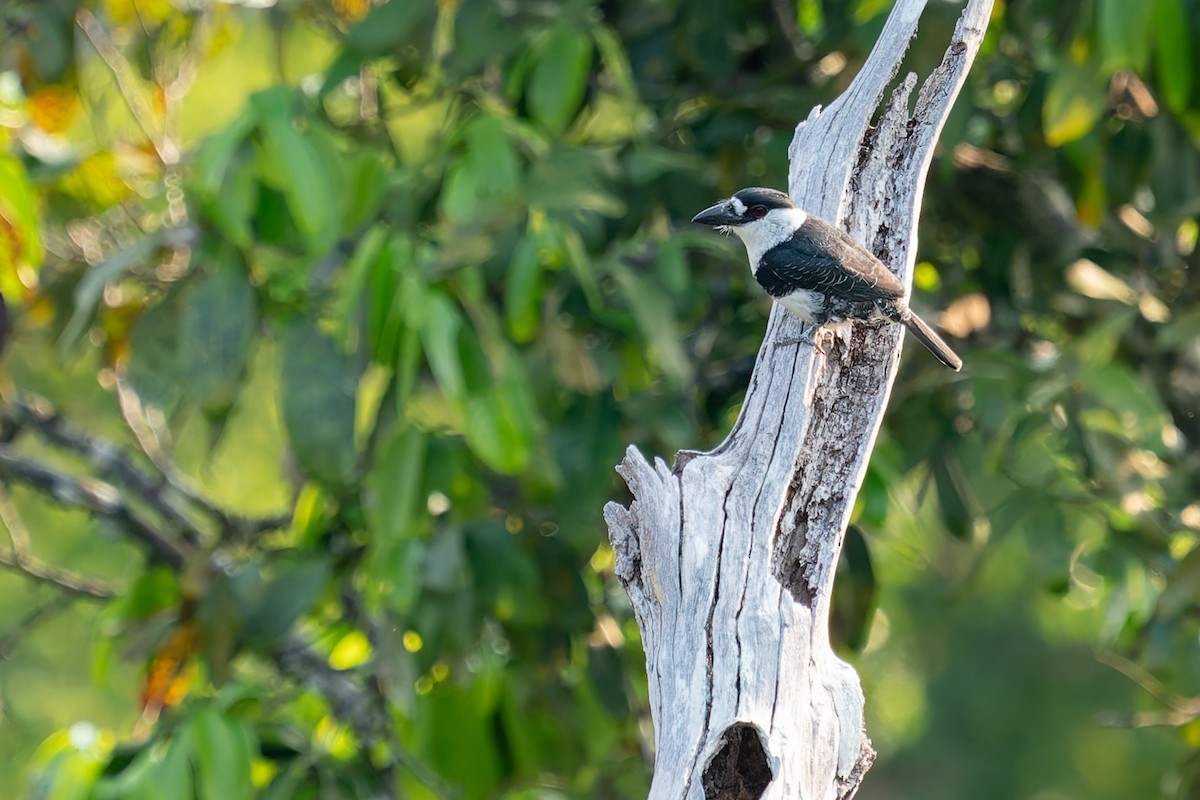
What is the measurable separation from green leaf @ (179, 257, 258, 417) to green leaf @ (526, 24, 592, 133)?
0.73 m

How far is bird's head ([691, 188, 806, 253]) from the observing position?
249cm

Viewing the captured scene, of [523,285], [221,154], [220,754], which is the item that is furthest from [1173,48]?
[220,754]

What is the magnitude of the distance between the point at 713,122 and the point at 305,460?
130 centimetres

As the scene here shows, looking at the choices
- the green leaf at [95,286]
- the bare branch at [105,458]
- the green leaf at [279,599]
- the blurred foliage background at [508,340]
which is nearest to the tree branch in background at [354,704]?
the blurred foliage background at [508,340]

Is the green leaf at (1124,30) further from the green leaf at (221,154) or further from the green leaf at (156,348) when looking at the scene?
the green leaf at (156,348)

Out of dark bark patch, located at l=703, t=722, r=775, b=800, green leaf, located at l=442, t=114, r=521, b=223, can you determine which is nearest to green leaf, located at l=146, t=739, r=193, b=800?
green leaf, located at l=442, t=114, r=521, b=223

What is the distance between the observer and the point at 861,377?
221 cm

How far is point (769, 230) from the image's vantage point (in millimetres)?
2627

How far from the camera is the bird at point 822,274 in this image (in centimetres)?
226

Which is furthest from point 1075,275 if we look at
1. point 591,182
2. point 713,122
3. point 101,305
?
point 101,305

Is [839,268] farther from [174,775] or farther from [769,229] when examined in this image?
[174,775]

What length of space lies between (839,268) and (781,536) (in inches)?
18.4

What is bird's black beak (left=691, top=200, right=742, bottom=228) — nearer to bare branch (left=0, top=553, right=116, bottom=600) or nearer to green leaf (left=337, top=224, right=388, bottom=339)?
green leaf (left=337, top=224, right=388, bottom=339)

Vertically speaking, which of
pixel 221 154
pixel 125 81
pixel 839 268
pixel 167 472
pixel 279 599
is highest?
pixel 839 268
